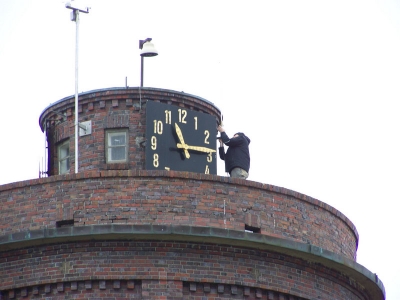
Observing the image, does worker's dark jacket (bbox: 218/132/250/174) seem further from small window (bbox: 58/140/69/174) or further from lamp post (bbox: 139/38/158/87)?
small window (bbox: 58/140/69/174)

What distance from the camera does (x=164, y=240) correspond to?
44.2 metres

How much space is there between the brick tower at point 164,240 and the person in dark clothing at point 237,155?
215 centimetres

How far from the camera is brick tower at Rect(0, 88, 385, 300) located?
44000 mm

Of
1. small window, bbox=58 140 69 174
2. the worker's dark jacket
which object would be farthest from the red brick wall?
small window, bbox=58 140 69 174

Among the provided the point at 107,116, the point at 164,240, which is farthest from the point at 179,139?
the point at 164,240

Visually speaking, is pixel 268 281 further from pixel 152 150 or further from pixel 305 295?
pixel 152 150

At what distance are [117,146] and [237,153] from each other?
3343 mm

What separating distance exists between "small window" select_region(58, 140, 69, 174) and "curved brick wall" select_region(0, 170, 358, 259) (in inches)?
139

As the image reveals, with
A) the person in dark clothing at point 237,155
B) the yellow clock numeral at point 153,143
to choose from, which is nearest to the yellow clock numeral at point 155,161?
the yellow clock numeral at point 153,143

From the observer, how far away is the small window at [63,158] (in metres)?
48.9

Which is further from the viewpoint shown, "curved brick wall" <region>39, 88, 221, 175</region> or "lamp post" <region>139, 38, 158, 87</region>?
"lamp post" <region>139, 38, 158, 87</region>

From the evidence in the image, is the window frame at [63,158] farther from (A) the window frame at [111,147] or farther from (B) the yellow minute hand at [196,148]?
(B) the yellow minute hand at [196,148]

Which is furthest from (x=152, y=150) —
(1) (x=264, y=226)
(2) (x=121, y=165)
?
(1) (x=264, y=226)

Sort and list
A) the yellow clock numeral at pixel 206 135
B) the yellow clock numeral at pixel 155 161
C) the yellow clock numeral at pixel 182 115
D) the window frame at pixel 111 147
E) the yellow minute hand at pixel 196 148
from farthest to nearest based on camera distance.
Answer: the yellow clock numeral at pixel 206 135 → the yellow clock numeral at pixel 182 115 → the window frame at pixel 111 147 → the yellow minute hand at pixel 196 148 → the yellow clock numeral at pixel 155 161
